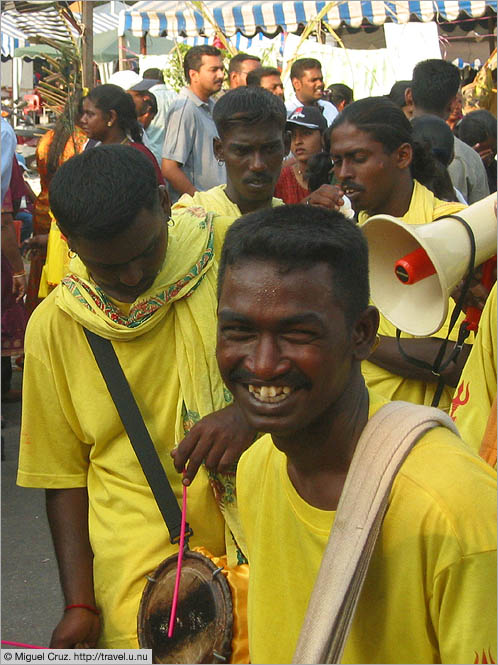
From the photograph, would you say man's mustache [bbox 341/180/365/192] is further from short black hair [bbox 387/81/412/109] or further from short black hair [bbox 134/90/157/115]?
short black hair [bbox 134/90/157/115]

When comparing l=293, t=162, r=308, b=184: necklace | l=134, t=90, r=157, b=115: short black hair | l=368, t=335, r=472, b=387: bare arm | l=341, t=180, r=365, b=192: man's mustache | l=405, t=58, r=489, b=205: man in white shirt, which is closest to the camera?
l=368, t=335, r=472, b=387: bare arm

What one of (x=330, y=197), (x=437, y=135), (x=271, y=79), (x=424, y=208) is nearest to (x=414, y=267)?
(x=424, y=208)

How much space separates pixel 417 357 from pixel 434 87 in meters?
3.91

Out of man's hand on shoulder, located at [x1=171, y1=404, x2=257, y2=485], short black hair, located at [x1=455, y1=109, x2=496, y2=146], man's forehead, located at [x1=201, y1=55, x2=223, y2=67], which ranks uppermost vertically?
man's forehead, located at [x1=201, y1=55, x2=223, y2=67]

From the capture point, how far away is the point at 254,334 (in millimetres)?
1826

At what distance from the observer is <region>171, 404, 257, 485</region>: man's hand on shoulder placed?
2.55 meters

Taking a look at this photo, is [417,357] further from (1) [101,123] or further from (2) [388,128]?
(1) [101,123]

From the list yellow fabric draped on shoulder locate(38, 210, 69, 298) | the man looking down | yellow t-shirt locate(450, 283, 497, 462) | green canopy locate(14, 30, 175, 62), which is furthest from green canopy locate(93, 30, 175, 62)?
yellow t-shirt locate(450, 283, 497, 462)

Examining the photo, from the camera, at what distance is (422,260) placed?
8.36ft

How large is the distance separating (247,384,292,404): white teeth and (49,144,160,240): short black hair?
926mm

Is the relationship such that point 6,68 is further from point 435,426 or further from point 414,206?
point 435,426

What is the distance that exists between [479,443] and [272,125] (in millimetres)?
2058

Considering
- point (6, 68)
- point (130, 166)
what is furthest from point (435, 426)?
point (6, 68)

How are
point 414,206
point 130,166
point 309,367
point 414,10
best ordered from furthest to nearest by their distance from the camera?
point 414,10, point 414,206, point 130,166, point 309,367
